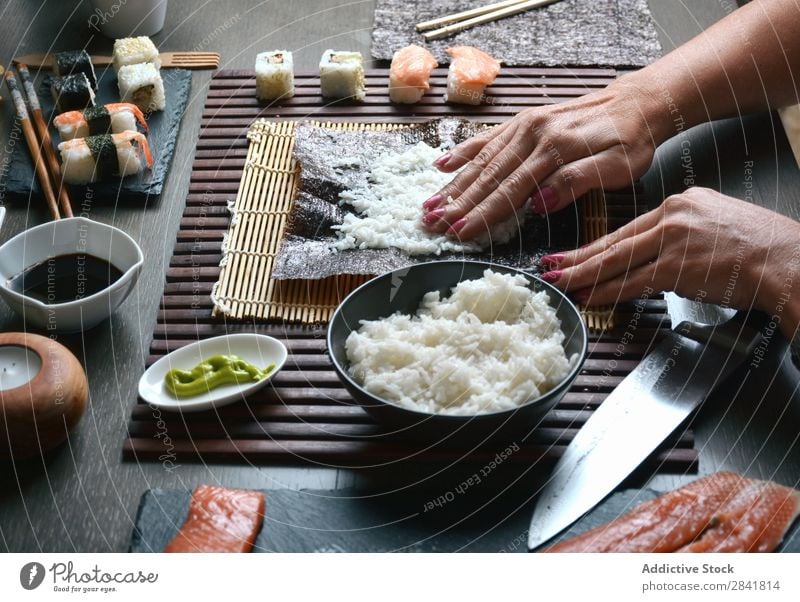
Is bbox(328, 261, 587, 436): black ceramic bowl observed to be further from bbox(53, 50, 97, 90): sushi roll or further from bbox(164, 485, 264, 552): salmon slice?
bbox(53, 50, 97, 90): sushi roll

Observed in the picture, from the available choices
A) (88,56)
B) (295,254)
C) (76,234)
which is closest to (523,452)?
(295,254)

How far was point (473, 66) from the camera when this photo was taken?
1.87m

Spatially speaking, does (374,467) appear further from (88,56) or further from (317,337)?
(88,56)

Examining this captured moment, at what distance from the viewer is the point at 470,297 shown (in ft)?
4.24

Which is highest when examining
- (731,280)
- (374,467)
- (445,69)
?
(445,69)

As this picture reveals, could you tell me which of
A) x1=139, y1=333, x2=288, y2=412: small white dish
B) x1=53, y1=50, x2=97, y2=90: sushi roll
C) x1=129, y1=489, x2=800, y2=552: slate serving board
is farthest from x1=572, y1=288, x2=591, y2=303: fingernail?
x1=53, y1=50, x2=97, y2=90: sushi roll

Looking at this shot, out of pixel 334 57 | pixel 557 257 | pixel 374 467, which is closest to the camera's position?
pixel 374 467

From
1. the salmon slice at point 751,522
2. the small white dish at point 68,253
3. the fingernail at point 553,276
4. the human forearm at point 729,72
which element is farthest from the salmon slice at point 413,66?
the salmon slice at point 751,522

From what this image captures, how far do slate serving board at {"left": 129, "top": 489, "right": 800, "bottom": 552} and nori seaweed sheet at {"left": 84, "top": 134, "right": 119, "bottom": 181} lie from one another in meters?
0.72

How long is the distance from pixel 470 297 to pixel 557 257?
0.24m

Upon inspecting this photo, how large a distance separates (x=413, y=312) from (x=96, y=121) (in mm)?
787

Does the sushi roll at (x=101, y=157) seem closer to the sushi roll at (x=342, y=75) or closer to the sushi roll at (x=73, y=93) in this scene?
the sushi roll at (x=73, y=93)

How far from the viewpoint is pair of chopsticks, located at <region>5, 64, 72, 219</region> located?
1622 millimetres

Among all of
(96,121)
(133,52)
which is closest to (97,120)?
(96,121)
